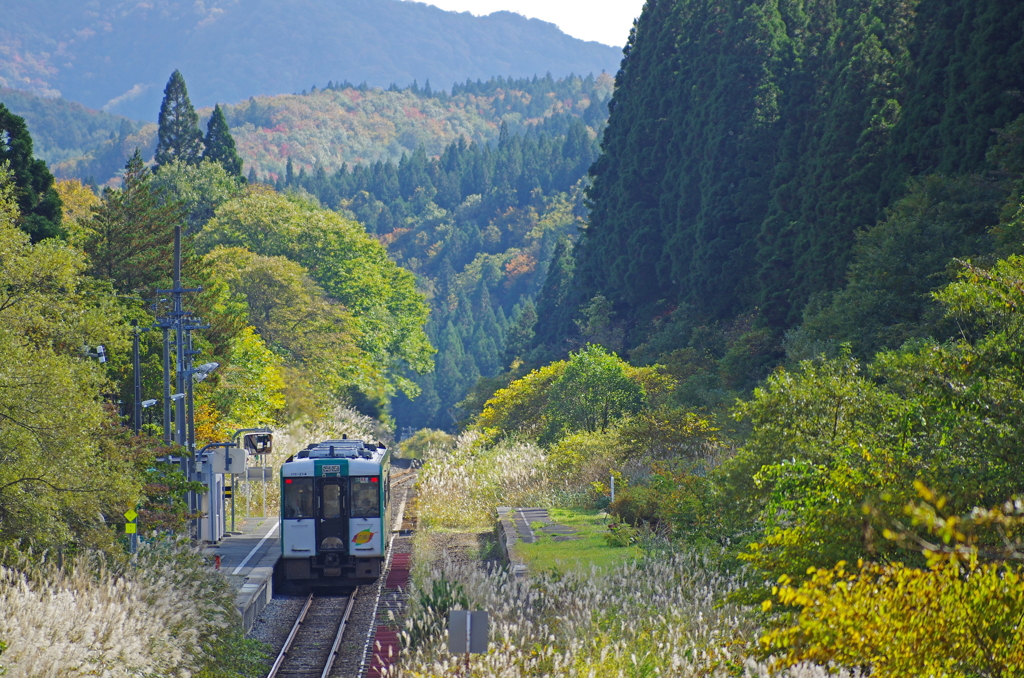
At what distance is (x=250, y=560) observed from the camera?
24094 millimetres

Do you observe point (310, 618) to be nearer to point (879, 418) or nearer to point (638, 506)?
point (638, 506)

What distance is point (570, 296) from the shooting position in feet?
228

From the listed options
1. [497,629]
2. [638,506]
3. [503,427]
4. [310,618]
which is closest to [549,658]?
[497,629]

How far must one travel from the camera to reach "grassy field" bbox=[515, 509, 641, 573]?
19609 mm

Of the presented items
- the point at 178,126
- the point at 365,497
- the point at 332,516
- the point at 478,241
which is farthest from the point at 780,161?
the point at 478,241

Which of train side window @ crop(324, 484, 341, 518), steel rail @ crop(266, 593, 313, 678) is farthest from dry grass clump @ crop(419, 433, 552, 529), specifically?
steel rail @ crop(266, 593, 313, 678)

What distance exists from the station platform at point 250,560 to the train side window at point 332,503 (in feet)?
5.96

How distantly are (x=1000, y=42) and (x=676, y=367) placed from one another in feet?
57.1

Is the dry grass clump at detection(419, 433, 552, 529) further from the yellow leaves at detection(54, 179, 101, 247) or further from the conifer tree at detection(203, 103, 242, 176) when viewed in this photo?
the conifer tree at detection(203, 103, 242, 176)

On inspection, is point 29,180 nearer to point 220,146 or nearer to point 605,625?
point 605,625

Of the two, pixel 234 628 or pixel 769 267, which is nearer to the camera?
pixel 234 628

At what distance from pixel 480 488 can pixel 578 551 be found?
1076 cm

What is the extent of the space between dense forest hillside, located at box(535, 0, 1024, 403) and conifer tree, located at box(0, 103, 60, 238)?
22.9 m

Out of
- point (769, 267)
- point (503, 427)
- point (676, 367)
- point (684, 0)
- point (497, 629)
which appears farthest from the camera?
point (684, 0)
